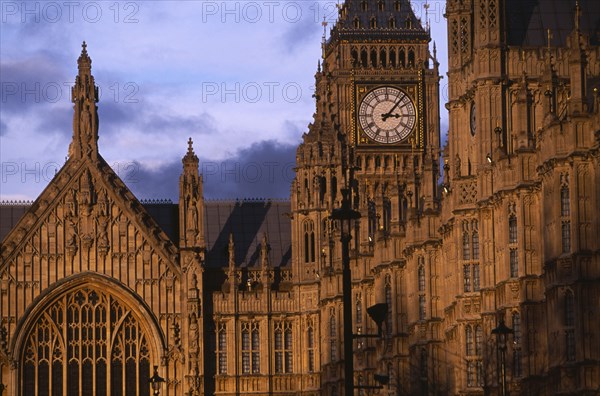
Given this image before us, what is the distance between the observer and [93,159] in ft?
441

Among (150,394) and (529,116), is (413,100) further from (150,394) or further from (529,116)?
(529,116)

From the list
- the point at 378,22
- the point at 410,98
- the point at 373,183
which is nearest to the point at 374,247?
the point at 373,183

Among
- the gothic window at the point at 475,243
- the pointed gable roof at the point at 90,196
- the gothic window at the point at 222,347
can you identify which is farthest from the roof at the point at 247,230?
the gothic window at the point at 475,243

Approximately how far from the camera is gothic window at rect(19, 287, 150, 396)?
133 m

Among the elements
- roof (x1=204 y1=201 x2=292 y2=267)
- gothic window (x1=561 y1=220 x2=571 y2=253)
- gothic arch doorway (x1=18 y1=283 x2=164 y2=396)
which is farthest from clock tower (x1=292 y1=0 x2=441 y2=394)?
gothic window (x1=561 y1=220 x2=571 y2=253)

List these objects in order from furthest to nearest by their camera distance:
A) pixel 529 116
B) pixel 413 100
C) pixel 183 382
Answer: pixel 413 100 < pixel 183 382 < pixel 529 116

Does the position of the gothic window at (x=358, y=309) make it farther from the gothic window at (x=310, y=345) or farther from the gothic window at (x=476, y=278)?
the gothic window at (x=476, y=278)

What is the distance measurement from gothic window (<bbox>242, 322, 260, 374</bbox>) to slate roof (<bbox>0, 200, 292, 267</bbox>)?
546 centimetres

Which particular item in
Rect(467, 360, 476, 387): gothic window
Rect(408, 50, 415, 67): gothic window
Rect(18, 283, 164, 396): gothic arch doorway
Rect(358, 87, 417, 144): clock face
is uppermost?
Rect(408, 50, 415, 67): gothic window

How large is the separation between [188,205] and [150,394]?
11344 mm

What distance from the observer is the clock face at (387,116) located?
152m

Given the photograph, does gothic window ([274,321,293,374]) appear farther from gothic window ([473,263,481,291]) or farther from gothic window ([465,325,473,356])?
gothic window ([473,263,481,291])

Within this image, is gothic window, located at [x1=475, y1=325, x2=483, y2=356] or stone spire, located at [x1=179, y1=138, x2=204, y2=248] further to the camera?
stone spire, located at [x1=179, y1=138, x2=204, y2=248]

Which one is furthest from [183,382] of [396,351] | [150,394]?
[396,351]
